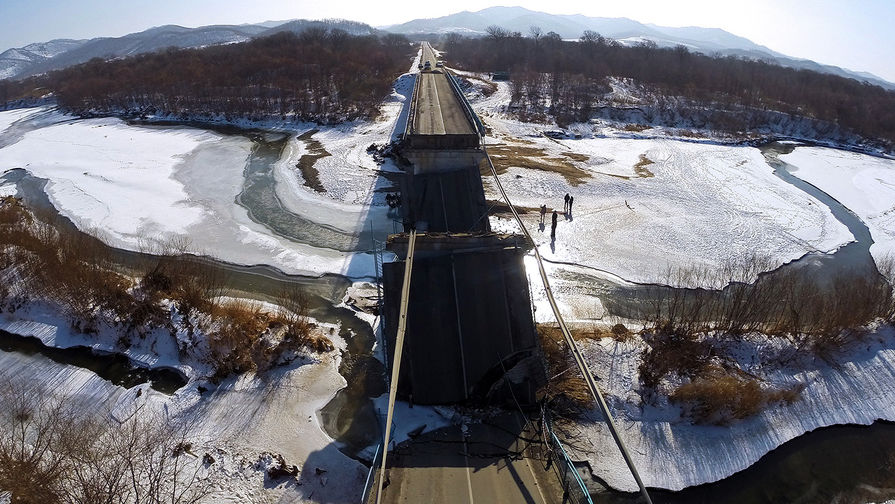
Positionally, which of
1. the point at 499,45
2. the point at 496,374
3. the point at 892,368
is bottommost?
the point at 892,368

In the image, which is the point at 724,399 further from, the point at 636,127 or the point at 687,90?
the point at 687,90

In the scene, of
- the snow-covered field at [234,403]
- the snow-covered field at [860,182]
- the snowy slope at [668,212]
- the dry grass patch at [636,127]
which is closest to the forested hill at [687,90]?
the dry grass patch at [636,127]

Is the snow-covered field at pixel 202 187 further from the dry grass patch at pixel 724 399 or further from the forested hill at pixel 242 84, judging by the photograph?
the dry grass patch at pixel 724 399

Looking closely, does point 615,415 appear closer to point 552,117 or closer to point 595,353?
point 595,353

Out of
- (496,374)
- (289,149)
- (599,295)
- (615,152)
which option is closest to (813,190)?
(615,152)

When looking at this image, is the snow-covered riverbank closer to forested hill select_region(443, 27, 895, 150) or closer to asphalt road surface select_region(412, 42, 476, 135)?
asphalt road surface select_region(412, 42, 476, 135)
